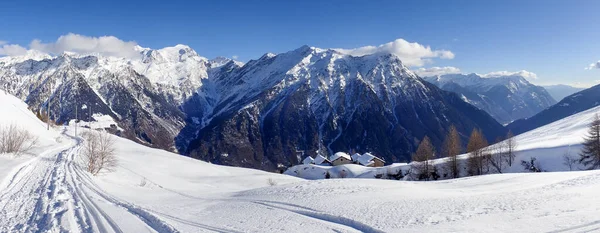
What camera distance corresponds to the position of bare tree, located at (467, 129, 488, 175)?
2803 inches

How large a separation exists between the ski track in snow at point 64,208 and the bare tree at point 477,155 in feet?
215

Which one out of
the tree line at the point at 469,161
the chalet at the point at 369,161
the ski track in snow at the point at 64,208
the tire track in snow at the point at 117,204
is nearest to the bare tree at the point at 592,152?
the tree line at the point at 469,161

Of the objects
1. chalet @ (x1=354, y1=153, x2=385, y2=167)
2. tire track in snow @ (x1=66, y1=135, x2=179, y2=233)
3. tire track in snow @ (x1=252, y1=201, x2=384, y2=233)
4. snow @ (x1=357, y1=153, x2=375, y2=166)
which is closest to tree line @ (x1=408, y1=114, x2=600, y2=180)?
tire track in snow @ (x1=252, y1=201, x2=384, y2=233)

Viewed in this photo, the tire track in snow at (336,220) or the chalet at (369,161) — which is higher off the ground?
the tire track in snow at (336,220)

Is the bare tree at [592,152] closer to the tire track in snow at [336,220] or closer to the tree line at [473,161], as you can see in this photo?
the tree line at [473,161]

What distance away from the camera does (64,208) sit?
907 inches

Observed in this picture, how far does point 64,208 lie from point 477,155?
7046 centimetres

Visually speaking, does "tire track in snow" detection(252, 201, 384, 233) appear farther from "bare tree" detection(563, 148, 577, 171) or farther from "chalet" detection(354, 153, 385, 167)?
"chalet" detection(354, 153, 385, 167)

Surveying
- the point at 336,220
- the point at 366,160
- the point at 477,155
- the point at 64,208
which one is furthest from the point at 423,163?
the point at 366,160

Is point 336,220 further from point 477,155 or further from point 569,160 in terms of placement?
point 569,160

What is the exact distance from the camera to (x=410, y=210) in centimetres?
2170

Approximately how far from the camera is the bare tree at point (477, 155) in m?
71.2

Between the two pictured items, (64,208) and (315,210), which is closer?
(315,210)

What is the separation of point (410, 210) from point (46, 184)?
32.7 m
